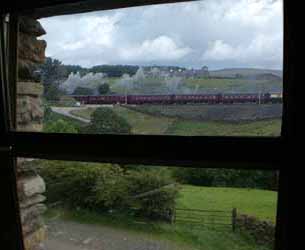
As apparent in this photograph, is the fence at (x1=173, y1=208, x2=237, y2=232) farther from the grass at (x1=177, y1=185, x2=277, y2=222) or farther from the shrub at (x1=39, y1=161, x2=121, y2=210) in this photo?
the shrub at (x1=39, y1=161, x2=121, y2=210)

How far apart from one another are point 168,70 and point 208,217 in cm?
53

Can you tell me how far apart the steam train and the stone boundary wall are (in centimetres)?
38

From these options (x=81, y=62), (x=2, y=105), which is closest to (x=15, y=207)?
(x=2, y=105)

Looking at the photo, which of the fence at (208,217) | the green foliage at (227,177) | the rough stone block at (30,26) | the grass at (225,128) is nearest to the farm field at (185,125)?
the grass at (225,128)

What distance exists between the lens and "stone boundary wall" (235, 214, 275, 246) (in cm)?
130

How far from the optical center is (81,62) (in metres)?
1.54

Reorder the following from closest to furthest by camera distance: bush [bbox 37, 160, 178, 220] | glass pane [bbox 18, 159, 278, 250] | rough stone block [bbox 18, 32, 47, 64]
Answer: glass pane [bbox 18, 159, 278, 250]
bush [bbox 37, 160, 178, 220]
rough stone block [bbox 18, 32, 47, 64]

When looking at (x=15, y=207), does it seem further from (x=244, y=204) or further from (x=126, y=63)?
(x=244, y=204)

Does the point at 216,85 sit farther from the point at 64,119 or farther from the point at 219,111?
the point at 64,119

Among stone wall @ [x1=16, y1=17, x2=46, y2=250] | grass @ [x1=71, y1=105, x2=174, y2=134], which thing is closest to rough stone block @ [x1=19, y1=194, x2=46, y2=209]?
stone wall @ [x1=16, y1=17, x2=46, y2=250]

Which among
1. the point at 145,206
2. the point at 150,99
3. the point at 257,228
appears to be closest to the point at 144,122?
the point at 150,99

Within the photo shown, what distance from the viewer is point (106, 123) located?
1.49 metres

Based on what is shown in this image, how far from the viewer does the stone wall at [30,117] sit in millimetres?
1655

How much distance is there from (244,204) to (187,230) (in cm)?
23
